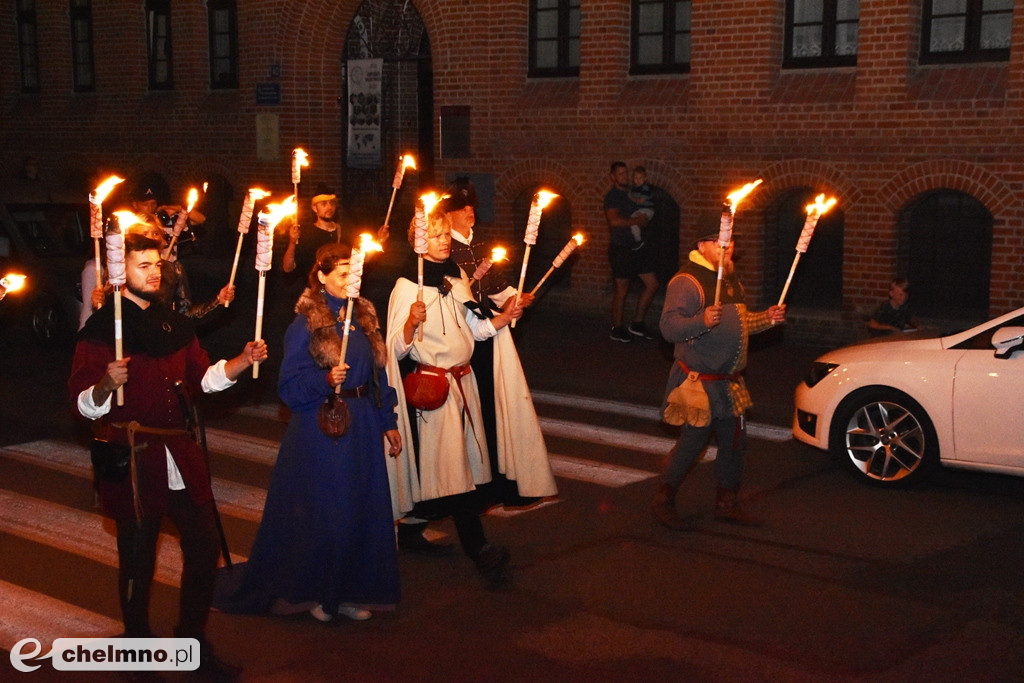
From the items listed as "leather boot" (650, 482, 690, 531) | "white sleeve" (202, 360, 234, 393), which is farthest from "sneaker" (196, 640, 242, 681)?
"leather boot" (650, 482, 690, 531)

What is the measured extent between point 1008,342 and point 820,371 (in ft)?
5.03

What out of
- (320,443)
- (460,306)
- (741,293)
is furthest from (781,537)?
(320,443)

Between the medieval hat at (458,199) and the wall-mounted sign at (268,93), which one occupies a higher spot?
the wall-mounted sign at (268,93)

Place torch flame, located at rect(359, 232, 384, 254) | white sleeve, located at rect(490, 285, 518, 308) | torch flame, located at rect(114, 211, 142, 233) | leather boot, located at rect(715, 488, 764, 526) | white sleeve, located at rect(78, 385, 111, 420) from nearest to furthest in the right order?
1. white sleeve, located at rect(78, 385, 111, 420)
2. torch flame, located at rect(114, 211, 142, 233)
3. torch flame, located at rect(359, 232, 384, 254)
4. white sleeve, located at rect(490, 285, 518, 308)
5. leather boot, located at rect(715, 488, 764, 526)

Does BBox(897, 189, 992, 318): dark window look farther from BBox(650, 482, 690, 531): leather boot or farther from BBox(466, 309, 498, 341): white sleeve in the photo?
BBox(466, 309, 498, 341): white sleeve

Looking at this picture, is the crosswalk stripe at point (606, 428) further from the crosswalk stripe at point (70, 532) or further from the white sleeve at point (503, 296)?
the white sleeve at point (503, 296)

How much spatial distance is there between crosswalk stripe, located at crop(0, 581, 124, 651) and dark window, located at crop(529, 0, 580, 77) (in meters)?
12.7

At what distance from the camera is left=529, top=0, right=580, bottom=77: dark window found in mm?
18188

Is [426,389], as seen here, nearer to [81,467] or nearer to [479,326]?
[479,326]

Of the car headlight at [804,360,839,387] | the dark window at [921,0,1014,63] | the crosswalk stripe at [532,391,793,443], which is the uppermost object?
the dark window at [921,0,1014,63]

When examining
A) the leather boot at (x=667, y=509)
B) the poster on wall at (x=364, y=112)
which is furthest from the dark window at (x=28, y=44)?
the leather boot at (x=667, y=509)

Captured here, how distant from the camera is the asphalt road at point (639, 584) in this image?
→ 6.14 m

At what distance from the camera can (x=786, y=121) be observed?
15836 millimetres

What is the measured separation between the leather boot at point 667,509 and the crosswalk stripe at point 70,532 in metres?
2.64
